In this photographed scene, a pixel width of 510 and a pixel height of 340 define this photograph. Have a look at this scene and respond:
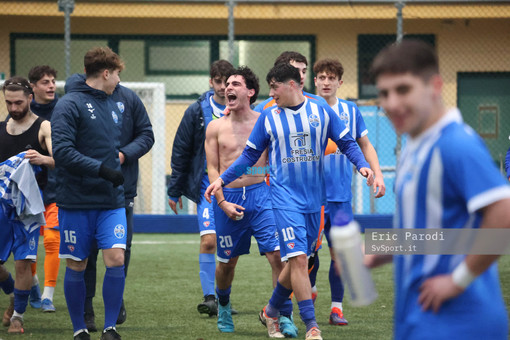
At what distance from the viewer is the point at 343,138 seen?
634cm

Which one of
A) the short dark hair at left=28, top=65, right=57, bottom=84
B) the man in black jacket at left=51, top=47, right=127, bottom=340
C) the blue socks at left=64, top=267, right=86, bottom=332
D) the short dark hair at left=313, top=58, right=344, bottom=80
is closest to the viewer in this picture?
the man in black jacket at left=51, top=47, right=127, bottom=340

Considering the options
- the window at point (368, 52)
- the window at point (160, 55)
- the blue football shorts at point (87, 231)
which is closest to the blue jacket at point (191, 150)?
the blue football shorts at point (87, 231)

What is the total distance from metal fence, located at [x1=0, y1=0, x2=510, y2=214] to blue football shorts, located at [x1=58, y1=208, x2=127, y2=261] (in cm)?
1229

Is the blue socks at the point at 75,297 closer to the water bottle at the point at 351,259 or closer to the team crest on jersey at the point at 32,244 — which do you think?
the team crest on jersey at the point at 32,244

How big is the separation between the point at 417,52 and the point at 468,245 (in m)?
0.62

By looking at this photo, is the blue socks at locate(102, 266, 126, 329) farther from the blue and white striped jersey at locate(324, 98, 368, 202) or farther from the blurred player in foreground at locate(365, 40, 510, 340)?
the blurred player in foreground at locate(365, 40, 510, 340)

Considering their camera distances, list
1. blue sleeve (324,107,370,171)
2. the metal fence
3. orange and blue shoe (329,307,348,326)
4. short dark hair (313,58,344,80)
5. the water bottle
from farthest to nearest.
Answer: the metal fence → short dark hair (313,58,344,80) → orange and blue shoe (329,307,348,326) → blue sleeve (324,107,370,171) → the water bottle

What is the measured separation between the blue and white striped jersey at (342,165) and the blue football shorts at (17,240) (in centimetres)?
244

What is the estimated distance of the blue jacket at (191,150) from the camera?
8.02 metres

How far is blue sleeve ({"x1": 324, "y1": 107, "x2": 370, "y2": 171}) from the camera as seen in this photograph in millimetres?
6312

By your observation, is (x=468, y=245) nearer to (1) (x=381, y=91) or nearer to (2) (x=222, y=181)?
(1) (x=381, y=91)

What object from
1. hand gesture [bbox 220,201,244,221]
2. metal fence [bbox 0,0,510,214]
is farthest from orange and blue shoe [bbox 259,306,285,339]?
metal fence [bbox 0,0,510,214]

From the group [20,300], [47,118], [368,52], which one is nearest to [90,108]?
[20,300]

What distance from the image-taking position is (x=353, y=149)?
251 inches
